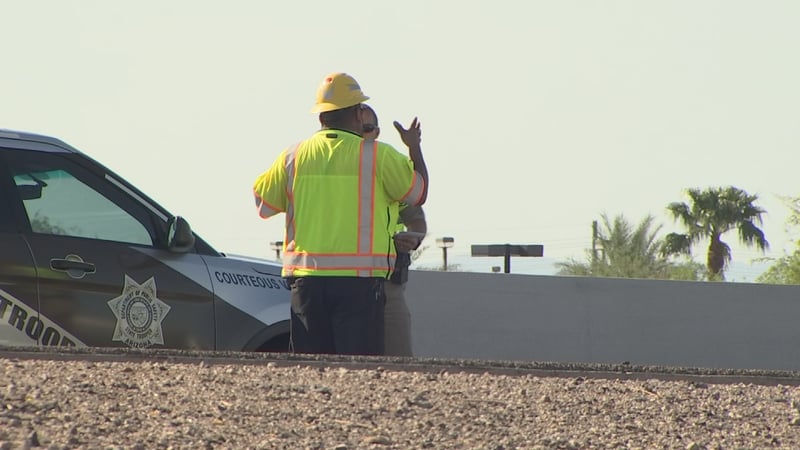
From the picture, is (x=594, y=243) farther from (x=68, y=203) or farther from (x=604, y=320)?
(x=68, y=203)

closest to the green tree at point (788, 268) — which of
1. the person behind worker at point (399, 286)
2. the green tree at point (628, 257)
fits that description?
the green tree at point (628, 257)

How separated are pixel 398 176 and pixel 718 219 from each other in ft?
170

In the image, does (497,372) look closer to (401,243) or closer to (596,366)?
(596,366)

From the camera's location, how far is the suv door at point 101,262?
7863 mm

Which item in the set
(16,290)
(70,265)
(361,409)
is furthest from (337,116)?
(361,409)

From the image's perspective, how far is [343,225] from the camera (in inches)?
301

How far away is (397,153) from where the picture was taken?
7.64 m

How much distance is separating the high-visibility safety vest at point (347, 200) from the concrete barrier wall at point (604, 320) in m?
9.35

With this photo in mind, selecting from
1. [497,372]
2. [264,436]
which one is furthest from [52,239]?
[264,436]

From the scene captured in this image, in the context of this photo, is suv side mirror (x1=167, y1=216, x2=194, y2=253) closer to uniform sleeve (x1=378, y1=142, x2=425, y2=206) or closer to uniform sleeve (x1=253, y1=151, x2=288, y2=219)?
uniform sleeve (x1=253, y1=151, x2=288, y2=219)

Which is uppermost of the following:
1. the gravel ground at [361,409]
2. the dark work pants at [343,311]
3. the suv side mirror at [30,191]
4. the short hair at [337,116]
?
the short hair at [337,116]

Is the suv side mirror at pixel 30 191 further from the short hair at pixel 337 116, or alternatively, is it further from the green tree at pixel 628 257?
the green tree at pixel 628 257

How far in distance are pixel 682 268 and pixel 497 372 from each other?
49664 mm

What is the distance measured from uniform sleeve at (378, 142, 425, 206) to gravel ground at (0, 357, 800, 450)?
4.27 feet
